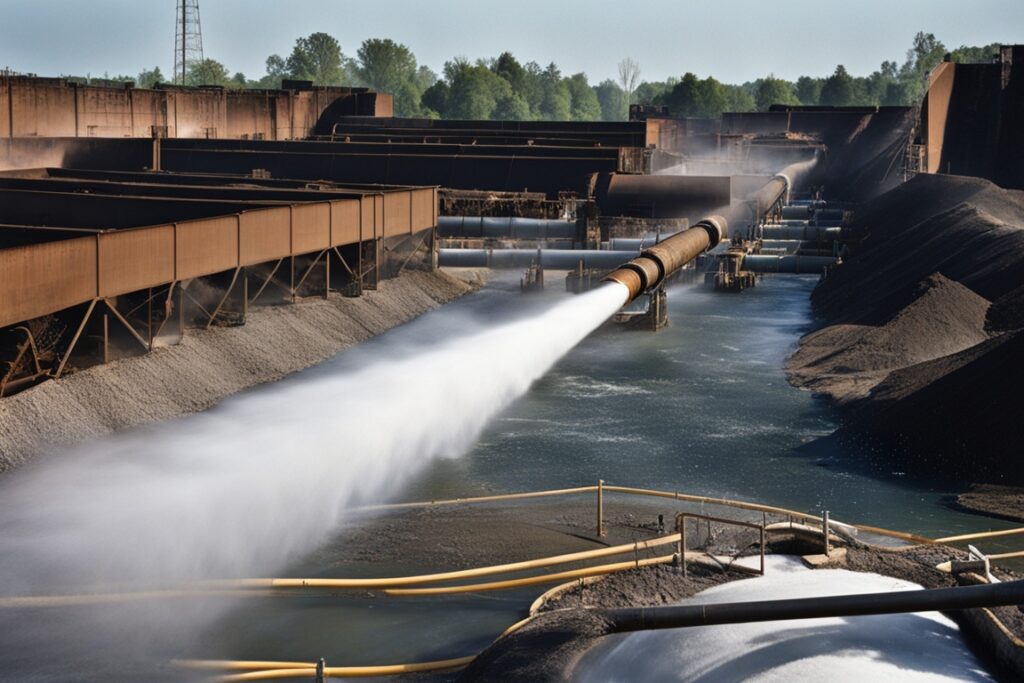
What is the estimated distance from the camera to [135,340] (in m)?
37.5

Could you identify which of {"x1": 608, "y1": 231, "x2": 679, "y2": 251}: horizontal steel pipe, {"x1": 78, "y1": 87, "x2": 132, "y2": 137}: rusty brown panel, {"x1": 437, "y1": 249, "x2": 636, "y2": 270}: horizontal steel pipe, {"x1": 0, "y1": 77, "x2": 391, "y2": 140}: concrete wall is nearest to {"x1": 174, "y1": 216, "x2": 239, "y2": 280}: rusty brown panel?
{"x1": 437, "y1": 249, "x2": 636, "y2": 270}: horizontal steel pipe

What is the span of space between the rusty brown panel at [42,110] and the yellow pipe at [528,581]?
60051 mm

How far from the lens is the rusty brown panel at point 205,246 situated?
39.1m

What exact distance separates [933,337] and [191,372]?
22858 mm

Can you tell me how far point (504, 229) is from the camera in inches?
2539

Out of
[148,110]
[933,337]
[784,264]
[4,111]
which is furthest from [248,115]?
[933,337]

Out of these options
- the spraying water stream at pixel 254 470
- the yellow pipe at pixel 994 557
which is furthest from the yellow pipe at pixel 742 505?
the spraying water stream at pixel 254 470

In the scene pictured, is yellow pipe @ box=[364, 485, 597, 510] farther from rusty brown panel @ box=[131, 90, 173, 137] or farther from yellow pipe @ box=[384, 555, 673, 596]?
rusty brown panel @ box=[131, 90, 173, 137]

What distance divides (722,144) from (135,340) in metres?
90.3

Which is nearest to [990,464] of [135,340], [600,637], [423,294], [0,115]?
[600,637]

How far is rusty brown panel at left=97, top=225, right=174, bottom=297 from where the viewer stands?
35.2 metres

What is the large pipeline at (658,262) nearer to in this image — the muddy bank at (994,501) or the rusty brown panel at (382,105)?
the muddy bank at (994,501)

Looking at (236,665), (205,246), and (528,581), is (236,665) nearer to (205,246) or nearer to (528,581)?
(528,581)

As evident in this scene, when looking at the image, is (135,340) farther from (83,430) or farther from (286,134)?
(286,134)
